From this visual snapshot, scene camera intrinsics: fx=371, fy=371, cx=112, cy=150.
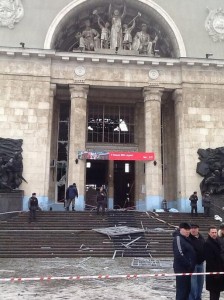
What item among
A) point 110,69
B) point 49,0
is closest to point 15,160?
point 110,69

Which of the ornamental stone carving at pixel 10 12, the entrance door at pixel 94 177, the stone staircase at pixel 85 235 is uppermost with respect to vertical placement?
the ornamental stone carving at pixel 10 12

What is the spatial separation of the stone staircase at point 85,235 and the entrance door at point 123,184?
6.44 meters

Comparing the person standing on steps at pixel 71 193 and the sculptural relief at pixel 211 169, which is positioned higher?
the sculptural relief at pixel 211 169

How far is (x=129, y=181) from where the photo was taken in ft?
84.1

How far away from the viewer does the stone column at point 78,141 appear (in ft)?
70.2

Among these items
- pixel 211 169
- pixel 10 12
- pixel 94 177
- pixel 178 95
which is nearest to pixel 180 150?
pixel 211 169

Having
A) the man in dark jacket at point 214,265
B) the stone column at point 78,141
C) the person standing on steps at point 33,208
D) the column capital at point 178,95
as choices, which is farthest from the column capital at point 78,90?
the man in dark jacket at point 214,265

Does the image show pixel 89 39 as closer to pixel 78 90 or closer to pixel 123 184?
pixel 78 90

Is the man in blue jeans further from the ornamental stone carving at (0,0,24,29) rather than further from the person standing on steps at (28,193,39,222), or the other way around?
the ornamental stone carving at (0,0,24,29)

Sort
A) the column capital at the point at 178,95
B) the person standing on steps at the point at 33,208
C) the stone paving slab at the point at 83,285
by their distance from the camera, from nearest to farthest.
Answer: the stone paving slab at the point at 83,285, the person standing on steps at the point at 33,208, the column capital at the point at 178,95

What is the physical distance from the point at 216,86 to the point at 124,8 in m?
8.08

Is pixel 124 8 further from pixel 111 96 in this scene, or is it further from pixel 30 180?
pixel 30 180

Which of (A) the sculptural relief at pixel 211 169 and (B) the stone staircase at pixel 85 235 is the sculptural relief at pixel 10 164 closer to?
(B) the stone staircase at pixel 85 235

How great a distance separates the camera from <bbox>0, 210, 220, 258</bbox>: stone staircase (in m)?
13.6
